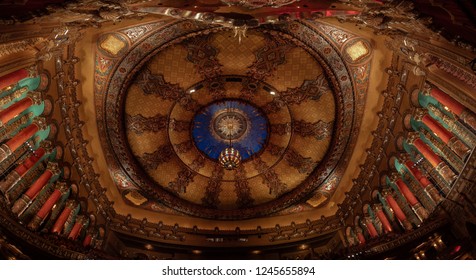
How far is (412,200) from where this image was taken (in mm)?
9211

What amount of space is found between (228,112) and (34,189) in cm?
768

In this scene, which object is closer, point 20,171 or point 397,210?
point 20,171

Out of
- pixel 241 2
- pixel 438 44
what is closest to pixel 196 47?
pixel 241 2

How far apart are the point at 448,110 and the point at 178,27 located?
7.92 meters

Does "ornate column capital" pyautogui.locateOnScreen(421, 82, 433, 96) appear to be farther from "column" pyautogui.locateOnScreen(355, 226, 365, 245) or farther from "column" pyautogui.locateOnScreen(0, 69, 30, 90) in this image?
"column" pyautogui.locateOnScreen(0, 69, 30, 90)

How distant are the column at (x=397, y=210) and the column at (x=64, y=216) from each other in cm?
1014

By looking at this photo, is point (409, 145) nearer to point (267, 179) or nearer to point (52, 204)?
point (267, 179)

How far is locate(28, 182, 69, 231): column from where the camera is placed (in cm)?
875

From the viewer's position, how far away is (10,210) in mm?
7496

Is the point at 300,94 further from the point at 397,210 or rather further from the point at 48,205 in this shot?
the point at 48,205

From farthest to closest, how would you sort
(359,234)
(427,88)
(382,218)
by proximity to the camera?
(359,234)
(382,218)
(427,88)

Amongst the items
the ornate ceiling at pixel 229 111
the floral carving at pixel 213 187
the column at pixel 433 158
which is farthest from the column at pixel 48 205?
the column at pixel 433 158

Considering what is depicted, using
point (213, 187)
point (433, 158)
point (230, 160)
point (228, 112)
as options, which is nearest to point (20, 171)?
point (230, 160)

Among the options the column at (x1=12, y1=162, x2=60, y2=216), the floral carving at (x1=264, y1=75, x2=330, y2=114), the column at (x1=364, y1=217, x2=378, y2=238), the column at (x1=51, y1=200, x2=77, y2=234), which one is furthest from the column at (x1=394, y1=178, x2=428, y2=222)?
the column at (x1=12, y1=162, x2=60, y2=216)
